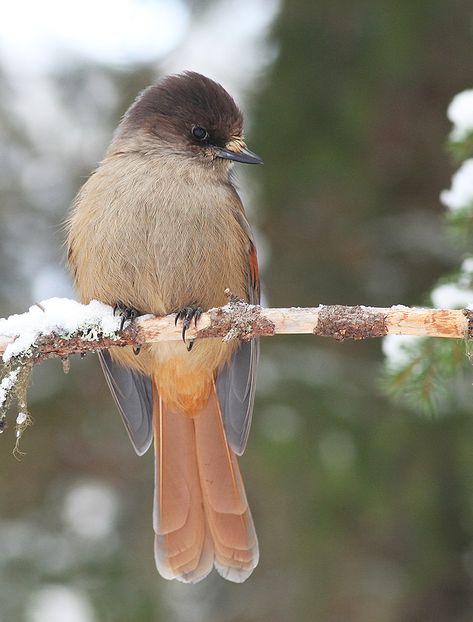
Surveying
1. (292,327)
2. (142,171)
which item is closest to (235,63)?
(142,171)

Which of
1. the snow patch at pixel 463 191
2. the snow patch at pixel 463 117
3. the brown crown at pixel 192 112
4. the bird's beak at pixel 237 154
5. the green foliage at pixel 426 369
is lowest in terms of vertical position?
the green foliage at pixel 426 369

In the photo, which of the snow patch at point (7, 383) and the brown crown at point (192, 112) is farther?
the brown crown at point (192, 112)

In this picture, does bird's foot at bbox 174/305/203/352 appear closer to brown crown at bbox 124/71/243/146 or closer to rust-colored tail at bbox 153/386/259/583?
rust-colored tail at bbox 153/386/259/583

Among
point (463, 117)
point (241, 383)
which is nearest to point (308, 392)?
point (241, 383)

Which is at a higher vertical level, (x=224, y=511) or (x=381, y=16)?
(x=381, y=16)

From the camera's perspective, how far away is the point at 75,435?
6.09 metres

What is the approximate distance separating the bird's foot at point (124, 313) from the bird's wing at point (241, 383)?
2.13 feet

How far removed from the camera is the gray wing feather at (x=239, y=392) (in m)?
4.63

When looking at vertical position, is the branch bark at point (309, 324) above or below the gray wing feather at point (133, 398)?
below

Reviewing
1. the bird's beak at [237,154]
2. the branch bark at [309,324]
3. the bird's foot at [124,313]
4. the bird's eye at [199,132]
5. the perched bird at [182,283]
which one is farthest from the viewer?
the bird's eye at [199,132]

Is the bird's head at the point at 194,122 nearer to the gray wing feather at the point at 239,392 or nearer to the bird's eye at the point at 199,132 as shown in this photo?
the bird's eye at the point at 199,132

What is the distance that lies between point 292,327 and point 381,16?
2.67 m

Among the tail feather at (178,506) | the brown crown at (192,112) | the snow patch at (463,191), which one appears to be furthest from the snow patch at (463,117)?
the tail feather at (178,506)

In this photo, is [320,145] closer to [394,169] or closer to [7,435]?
[394,169]
